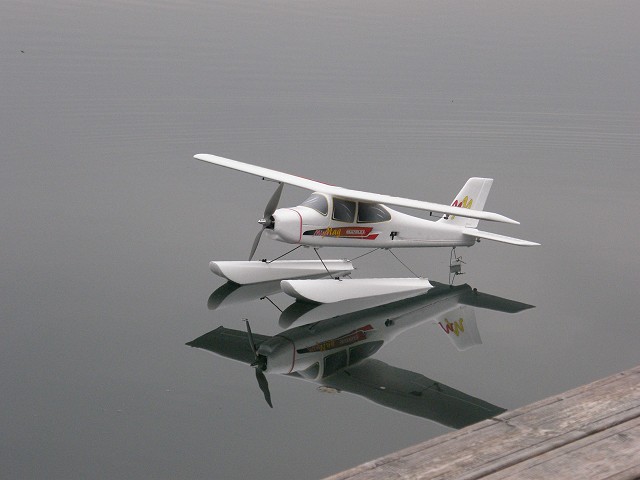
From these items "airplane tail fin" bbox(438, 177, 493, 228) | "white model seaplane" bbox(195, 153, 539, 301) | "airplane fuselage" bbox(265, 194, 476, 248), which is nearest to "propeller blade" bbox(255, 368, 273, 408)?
"white model seaplane" bbox(195, 153, 539, 301)

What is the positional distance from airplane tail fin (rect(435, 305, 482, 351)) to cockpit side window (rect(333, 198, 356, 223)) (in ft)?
5.73

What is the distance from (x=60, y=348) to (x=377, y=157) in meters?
9.66

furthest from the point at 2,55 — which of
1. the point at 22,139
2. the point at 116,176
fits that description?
the point at 116,176

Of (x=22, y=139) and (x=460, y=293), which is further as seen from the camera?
(x=22, y=139)

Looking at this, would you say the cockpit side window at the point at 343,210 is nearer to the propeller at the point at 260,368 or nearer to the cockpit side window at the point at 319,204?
the cockpit side window at the point at 319,204

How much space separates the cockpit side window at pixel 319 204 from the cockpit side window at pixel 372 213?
51 cm

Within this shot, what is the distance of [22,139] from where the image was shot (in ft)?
58.0

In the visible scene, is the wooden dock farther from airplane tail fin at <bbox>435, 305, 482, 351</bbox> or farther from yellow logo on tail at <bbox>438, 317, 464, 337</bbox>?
yellow logo on tail at <bbox>438, 317, 464, 337</bbox>

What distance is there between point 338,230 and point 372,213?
0.58m

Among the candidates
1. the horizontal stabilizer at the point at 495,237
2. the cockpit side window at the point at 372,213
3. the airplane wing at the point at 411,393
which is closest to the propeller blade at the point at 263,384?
the airplane wing at the point at 411,393

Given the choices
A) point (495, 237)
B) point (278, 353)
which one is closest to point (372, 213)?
point (495, 237)

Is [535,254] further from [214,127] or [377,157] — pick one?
[214,127]

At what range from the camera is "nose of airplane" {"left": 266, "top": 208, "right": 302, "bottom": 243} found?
1087cm

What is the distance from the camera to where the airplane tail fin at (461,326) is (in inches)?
396
